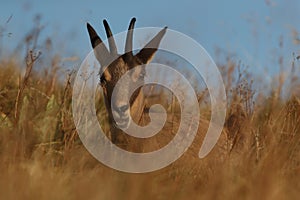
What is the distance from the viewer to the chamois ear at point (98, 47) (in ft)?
22.0

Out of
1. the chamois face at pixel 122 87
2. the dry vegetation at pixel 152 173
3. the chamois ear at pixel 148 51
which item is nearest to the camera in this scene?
the dry vegetation at pixel 152 173

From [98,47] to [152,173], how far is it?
3189 mm

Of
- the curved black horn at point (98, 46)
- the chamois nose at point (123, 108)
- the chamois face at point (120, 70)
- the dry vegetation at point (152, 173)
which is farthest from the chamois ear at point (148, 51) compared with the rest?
the dry vegetation at point (152, 173)

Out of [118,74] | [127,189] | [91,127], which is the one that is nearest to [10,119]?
[91,127]

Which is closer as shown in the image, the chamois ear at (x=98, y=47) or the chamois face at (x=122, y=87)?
the chamois face at (x=122, y=87)

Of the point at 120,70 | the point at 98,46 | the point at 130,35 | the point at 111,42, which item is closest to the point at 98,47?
the point at 98,46

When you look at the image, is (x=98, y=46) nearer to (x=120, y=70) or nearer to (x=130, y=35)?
(x=130, y=35)

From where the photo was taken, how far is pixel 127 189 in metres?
3.32

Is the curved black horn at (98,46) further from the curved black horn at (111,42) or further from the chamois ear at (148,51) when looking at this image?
the chamois ear at (148,51)

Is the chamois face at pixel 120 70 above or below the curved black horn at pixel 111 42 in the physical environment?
below

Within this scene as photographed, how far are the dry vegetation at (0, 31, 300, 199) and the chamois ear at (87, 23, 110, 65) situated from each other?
1.76ft

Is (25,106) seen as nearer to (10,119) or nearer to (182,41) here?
(10,119)

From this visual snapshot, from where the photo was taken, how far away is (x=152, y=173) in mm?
3814

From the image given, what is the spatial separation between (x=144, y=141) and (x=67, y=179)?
5.42 ft
